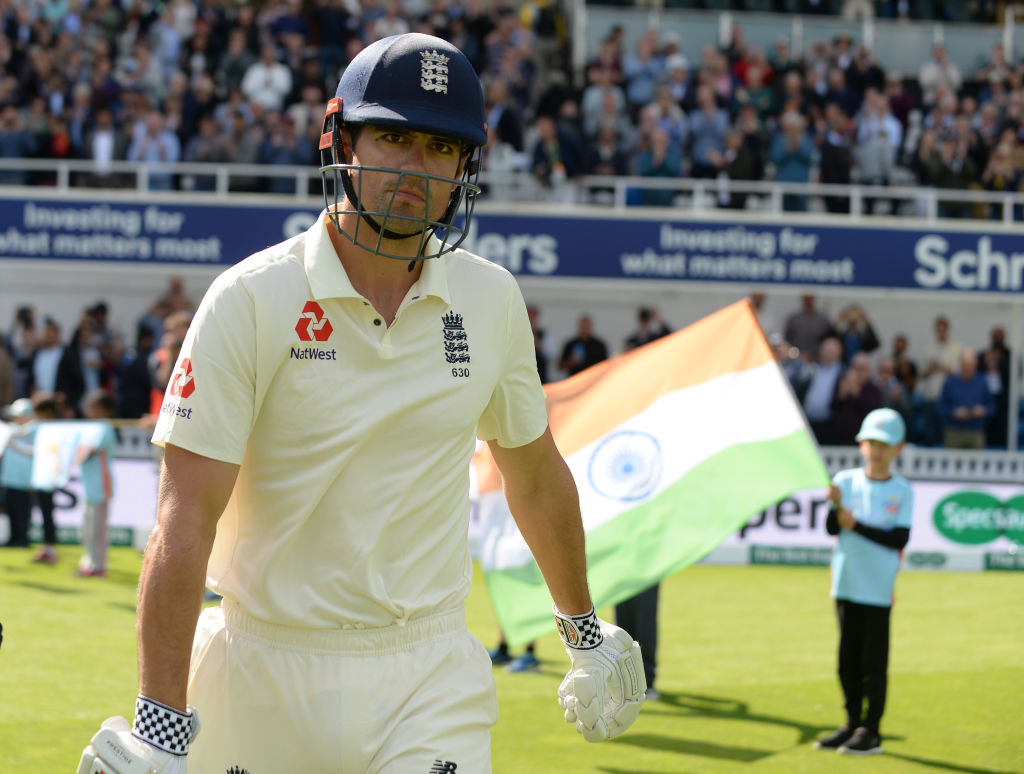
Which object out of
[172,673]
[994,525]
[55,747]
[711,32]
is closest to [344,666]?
[172,673]

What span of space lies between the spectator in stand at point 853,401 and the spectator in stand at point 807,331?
1.95 m

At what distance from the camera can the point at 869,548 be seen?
7797mm

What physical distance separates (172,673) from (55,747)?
203 inches

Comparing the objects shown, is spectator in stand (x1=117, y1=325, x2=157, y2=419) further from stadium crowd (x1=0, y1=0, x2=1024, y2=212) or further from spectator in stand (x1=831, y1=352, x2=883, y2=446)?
spectator in stand (x1=831, y1=352, x2=883, y2=446)

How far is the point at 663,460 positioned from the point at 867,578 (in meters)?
1.57

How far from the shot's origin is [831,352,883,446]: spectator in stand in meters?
17.5

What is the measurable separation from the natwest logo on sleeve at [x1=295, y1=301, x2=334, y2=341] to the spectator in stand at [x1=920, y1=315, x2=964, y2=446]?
1710 cm

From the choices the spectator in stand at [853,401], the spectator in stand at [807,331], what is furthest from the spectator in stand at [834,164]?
the spectator in stand at [853,401]

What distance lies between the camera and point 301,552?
2986 mm

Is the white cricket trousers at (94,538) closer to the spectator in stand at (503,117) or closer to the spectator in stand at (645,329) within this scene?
the spectator in stand at (645,329)

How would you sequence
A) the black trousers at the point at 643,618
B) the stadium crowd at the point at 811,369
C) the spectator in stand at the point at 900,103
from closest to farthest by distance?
the black trousers at the point at 643,618 < the stadium crowd at the point at 811,369 < the spectator in stand at the point at 900,103

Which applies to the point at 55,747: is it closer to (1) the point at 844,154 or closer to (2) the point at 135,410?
(2) the point at 135,410

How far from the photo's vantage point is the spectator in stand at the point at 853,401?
1750 cm

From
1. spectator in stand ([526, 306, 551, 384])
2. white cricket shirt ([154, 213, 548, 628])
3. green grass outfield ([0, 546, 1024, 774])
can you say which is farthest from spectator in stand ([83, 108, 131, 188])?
white cricket shirt ([154, 213, 548, 628])
